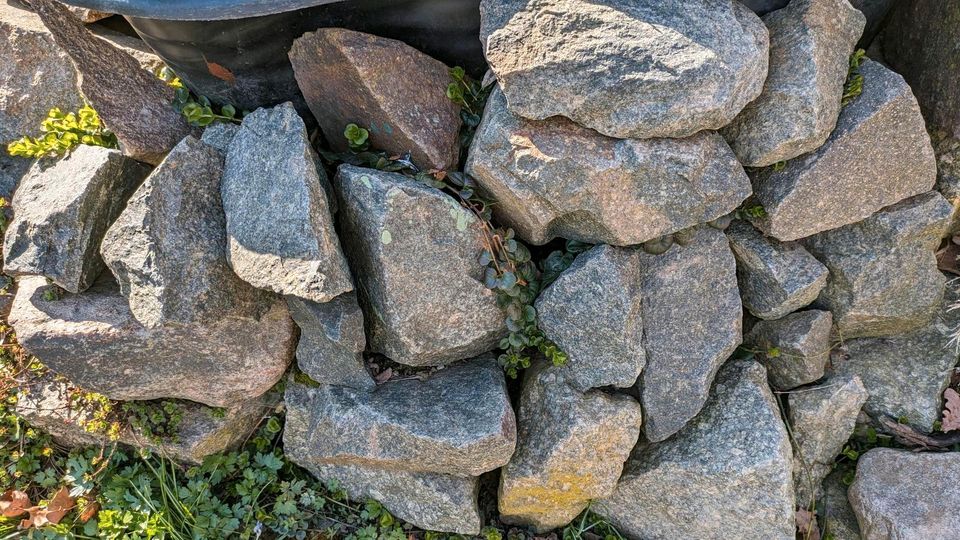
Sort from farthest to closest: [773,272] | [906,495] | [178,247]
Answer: [906,495]
[773,272]
[178,247]

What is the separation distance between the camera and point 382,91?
273 cm

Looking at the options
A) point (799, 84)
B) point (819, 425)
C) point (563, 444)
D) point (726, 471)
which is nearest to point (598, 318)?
point (563, 444)

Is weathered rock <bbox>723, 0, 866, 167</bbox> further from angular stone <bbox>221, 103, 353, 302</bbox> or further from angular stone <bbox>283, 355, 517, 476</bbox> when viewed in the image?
angular stone <bbox>221, 103, 353, 302</bbox>

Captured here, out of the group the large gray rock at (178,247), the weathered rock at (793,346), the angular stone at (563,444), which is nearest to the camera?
the large gray rock at (178,247)

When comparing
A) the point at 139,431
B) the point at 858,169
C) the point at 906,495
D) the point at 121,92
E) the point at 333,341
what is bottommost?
the point at 906,495

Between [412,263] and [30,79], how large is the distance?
2.03 metres

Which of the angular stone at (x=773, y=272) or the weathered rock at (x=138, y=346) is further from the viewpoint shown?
the angular stone at (x=773, y=272)

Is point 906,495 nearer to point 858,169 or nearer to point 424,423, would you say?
point 858,169

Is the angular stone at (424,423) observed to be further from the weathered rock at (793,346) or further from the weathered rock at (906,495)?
the weathered rock at (906,495)

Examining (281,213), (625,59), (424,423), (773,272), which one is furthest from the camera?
(773,272)

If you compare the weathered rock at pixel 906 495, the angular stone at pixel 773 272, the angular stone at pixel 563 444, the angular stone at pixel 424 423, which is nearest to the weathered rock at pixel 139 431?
the angular stone at pixel 424 423

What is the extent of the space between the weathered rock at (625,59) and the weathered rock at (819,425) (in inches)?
58.5

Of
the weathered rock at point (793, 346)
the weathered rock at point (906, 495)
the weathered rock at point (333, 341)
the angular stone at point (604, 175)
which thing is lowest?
the weathered rock at point (906, 495)

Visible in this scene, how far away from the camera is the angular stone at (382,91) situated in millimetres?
2668
